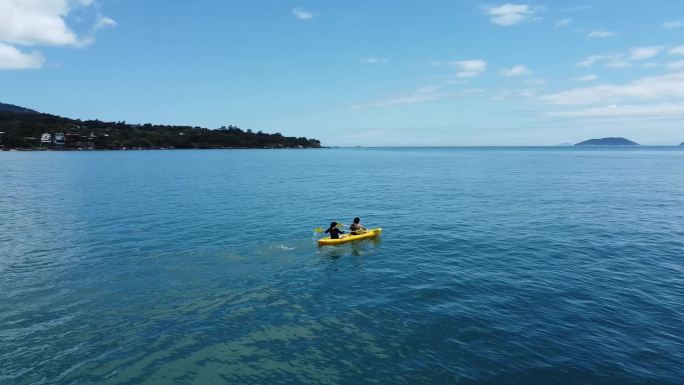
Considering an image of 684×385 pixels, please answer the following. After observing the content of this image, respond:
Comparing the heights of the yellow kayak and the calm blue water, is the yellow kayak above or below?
above

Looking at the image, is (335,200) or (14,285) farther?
(335,200)

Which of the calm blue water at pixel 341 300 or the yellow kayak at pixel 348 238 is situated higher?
the yellow kayak at pixel 348 238

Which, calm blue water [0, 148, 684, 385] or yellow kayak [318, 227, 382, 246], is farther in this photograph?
yellow kayak [318, 227, 382, 246]

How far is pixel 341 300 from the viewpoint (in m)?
23.2

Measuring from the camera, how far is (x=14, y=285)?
24.8 meters

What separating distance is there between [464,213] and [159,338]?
126 ft

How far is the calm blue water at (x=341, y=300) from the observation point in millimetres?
16703

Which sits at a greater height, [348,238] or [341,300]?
[348,238]

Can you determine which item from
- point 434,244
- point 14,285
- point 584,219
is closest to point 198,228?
point 14,285

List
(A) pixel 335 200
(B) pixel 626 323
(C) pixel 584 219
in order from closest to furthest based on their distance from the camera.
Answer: (B) pixel 626 323
(C) pixel 584 219
(A) pixel 335 200

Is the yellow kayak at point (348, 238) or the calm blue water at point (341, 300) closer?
the calm blue water at point (341, 300)

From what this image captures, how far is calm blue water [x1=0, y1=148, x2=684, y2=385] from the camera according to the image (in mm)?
16703

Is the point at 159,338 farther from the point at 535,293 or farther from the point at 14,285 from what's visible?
the point at 535,293

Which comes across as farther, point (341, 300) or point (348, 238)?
point (348, 238)
